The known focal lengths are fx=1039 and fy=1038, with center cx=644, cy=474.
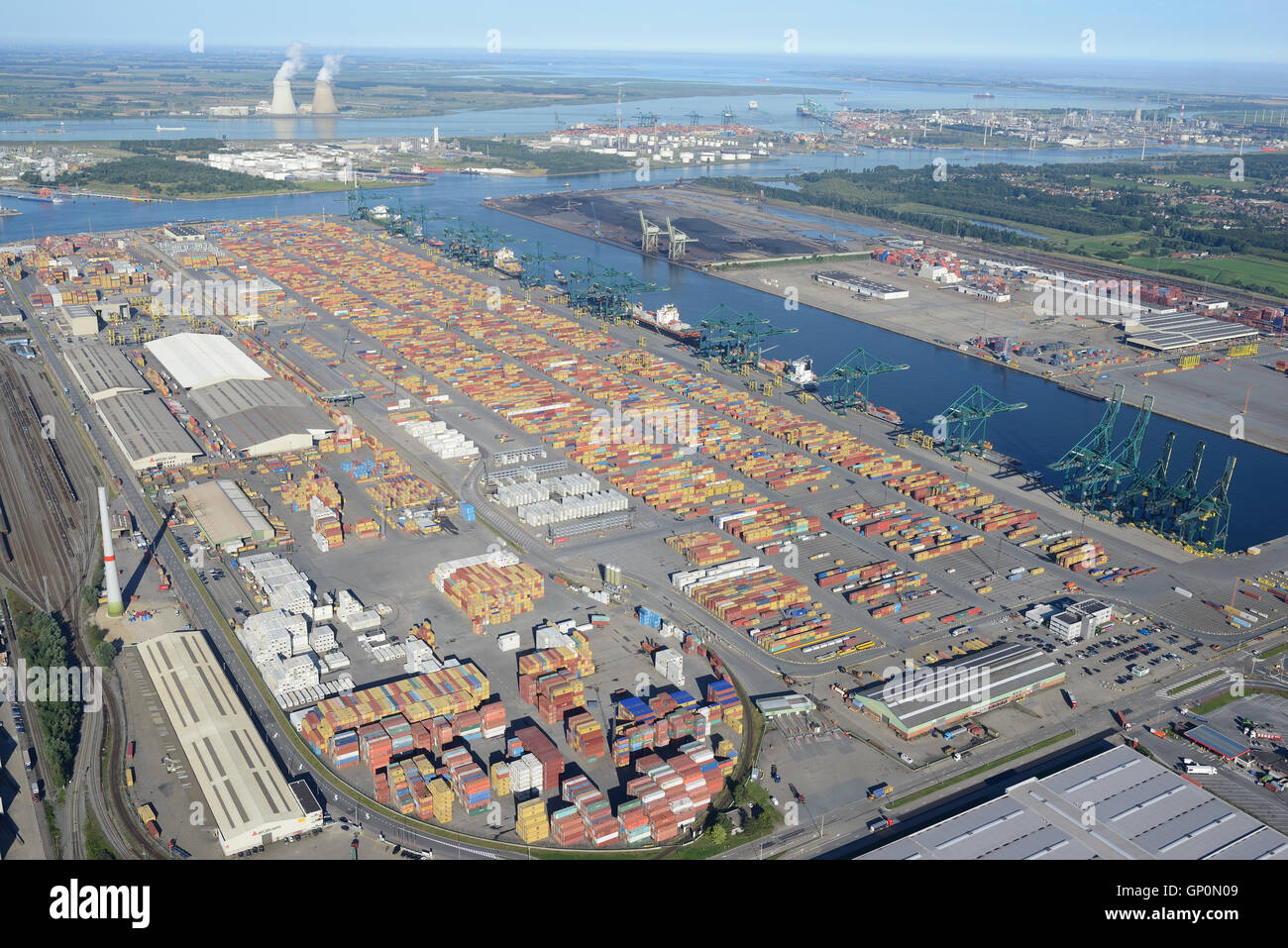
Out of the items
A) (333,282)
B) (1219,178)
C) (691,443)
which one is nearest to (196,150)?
(333,282)

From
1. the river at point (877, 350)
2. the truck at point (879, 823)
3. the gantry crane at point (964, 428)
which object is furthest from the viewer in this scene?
the gantry crane at point (964, 428)

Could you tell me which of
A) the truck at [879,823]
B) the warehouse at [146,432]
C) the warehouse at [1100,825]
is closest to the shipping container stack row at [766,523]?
the truck at [879,823]

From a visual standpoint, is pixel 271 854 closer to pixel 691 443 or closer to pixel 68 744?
pixel 68 744

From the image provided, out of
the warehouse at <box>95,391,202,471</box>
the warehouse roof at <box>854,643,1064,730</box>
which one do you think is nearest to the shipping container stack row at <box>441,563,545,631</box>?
the warehouse roof at <box>854,643,1064,730</box>

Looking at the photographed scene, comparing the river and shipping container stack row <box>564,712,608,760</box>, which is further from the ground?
the river

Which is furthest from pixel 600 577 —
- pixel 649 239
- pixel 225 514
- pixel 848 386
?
pixel 649 239

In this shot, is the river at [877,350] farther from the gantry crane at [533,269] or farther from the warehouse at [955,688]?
the warehouse at [955,688]

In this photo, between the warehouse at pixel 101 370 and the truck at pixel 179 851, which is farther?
the warehouse at pixel 101 370

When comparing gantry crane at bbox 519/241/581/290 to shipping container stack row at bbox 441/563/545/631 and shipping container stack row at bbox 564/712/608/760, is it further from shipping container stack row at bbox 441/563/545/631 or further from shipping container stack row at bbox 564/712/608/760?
shipping container stack row at bbox 564/712/608/760
